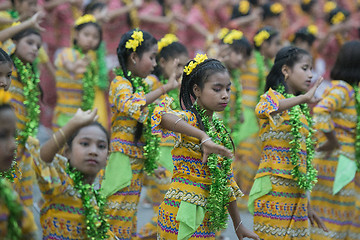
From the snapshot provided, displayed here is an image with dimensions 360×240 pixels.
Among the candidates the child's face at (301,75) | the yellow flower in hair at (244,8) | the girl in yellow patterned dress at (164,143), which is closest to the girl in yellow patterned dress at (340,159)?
the child's face at (301,75)

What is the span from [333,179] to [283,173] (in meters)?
1.03

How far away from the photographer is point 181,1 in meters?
9.93

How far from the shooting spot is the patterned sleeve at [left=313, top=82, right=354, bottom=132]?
190 inches

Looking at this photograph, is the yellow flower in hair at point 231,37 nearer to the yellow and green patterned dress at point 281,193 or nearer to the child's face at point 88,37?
the child's face at point 88,37

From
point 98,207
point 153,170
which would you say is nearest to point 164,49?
point 153,170

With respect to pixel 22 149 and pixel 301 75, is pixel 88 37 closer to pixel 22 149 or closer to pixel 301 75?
pixel 22 149

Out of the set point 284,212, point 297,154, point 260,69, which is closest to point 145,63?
point 297,154

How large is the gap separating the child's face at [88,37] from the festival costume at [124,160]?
229 cm

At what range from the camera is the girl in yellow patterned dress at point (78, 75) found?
6.63 metres

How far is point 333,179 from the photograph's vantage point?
5.03 metres

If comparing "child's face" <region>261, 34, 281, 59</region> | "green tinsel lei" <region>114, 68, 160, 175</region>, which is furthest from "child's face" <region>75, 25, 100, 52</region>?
"child's face" <region>261, 34, 281, 59</region>

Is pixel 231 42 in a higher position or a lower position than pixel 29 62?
higher

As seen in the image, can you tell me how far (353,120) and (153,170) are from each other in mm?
2001

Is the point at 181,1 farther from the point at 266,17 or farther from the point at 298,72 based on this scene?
the point at 298,72
